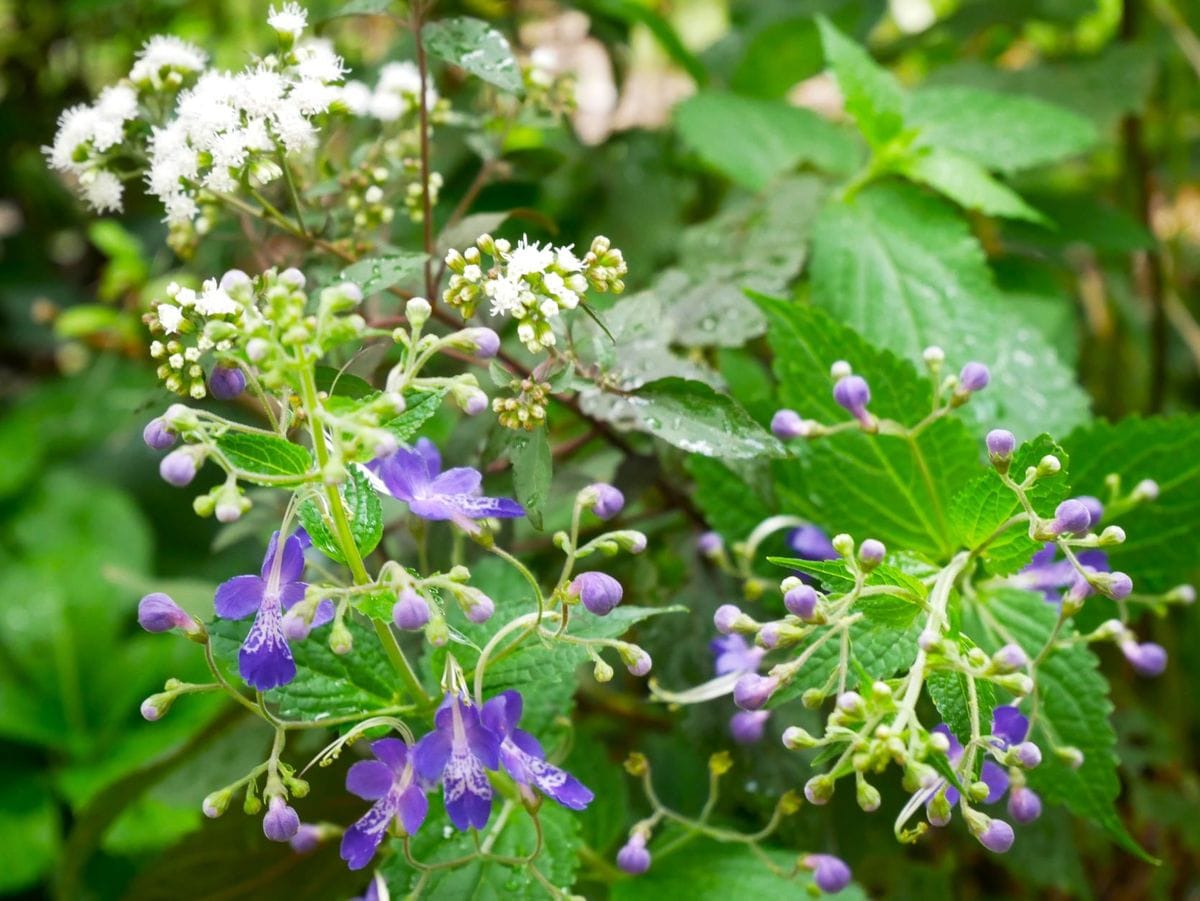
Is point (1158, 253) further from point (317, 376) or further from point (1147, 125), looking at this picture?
point (317, 376)

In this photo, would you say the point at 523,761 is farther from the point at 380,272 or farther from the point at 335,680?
the point at 380,272

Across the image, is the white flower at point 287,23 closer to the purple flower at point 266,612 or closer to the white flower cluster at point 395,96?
the white flower cluster at point 395,96

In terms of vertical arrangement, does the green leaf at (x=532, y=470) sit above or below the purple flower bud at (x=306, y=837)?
above

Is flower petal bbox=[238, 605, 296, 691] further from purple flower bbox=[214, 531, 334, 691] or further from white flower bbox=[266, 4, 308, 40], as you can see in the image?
white flower bbox=[266, 4, 308, 40]

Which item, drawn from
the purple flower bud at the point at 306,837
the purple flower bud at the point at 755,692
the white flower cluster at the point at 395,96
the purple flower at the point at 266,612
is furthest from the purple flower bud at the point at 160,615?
the white flower cluster at the point at 395,96

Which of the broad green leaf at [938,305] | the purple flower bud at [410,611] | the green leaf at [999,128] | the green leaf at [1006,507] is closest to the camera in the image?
the purple flower bud at [410,611]

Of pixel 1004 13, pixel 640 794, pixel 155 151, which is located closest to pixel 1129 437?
pixel 640 794
